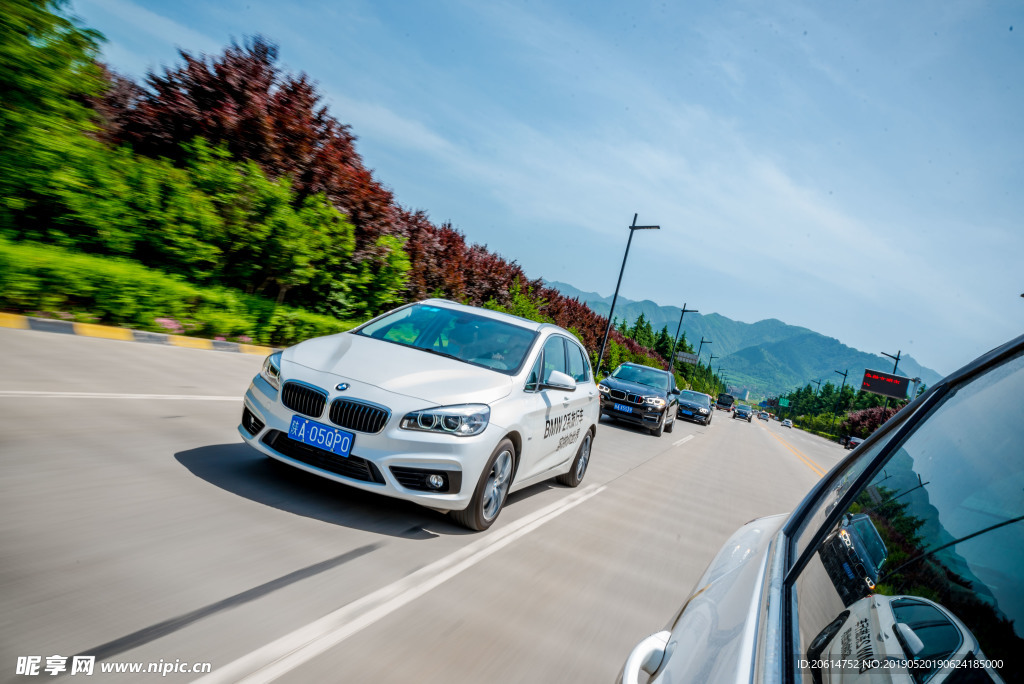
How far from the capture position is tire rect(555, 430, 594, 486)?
7.77 m

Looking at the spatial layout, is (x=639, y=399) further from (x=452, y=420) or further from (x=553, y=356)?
(x=452, y=420)

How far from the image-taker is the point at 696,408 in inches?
1141

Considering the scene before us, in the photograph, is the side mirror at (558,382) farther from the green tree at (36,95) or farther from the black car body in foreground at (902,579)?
the green tree at (36,95)

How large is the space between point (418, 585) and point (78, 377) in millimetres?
5082

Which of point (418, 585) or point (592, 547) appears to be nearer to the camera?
point (418, 585)

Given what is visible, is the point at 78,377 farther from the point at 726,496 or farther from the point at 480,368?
the point at 726,496

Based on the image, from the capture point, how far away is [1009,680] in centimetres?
99

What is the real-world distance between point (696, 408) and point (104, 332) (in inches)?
950

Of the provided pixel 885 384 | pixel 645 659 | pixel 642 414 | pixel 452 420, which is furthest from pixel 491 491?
pixel 885 384

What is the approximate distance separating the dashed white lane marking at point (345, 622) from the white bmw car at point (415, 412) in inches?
14.4

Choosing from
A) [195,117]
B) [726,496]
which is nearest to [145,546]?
[726,496]

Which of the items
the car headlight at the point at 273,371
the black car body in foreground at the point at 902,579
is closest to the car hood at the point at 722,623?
the black car body in foreground at the point at 902,579

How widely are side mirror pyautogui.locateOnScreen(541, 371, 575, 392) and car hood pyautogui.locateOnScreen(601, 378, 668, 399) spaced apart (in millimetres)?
11058

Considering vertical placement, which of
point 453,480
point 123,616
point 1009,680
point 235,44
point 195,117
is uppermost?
point 235,44
